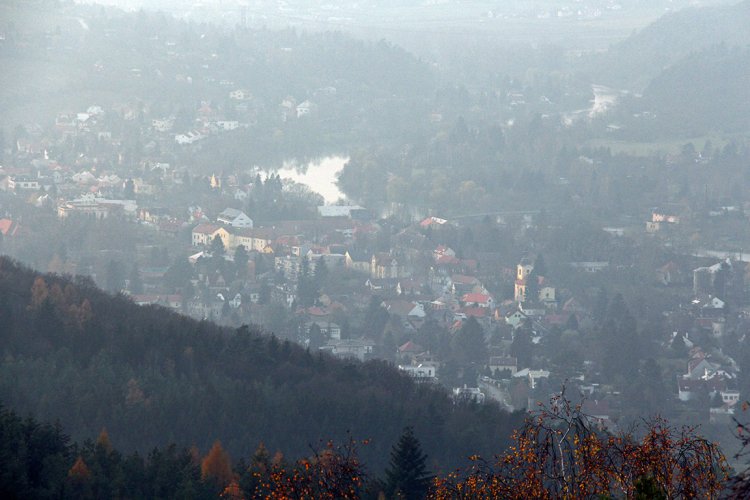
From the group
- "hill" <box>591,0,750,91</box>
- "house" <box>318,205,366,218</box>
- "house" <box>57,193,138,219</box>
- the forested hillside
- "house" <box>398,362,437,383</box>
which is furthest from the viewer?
"hill" <box>591,0,750,91</box>

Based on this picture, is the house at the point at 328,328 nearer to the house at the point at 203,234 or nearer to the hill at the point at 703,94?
the house at the point at 203,234

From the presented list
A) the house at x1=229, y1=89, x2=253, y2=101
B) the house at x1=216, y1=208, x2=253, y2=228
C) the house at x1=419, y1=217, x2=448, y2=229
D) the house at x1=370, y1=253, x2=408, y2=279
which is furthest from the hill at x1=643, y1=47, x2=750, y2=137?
the house at x1=370, y1=253, x2=408, y2=279

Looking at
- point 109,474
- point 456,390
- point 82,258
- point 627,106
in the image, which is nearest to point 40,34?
point 627,106

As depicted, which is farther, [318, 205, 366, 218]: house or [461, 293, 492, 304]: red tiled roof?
[318, 205, 366, 218]: house

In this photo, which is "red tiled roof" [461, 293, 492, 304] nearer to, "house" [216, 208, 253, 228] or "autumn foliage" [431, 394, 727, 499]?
"house" [216, 208, 253, 228]

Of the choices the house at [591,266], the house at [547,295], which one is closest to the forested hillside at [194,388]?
the house at [547,295]

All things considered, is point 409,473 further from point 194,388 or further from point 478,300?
point 478,300

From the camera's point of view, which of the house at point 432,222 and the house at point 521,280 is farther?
the house at point 432,222
